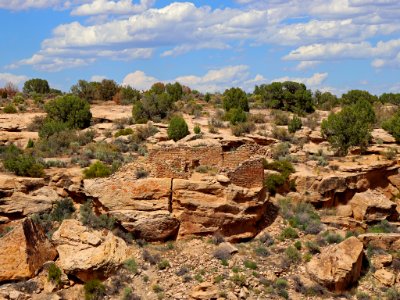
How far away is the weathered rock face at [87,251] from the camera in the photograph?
58.0 ft

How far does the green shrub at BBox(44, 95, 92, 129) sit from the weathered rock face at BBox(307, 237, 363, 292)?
19.5m

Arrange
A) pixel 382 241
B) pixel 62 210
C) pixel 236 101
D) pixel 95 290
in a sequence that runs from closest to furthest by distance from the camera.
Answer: pixel 95 290
pixel 62 210
pixel 382 241
pixel 236 101

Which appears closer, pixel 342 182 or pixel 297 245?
pixel 297 245

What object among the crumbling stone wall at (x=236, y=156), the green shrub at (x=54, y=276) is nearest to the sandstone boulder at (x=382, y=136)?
the crumbling stone wall at (x=236, y=156)

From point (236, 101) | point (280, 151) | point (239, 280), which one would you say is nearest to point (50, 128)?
point (280, 151)

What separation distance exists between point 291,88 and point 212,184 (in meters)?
26.7

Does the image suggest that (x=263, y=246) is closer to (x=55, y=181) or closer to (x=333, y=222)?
(x=333, y=222)

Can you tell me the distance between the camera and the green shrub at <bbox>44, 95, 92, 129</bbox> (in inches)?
1372

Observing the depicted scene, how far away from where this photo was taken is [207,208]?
19.8m

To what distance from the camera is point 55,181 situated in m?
22.1

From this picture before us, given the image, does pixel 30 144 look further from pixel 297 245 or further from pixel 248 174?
pixel 297 245

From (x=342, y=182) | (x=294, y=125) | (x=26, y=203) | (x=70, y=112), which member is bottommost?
(x=342, y=182)

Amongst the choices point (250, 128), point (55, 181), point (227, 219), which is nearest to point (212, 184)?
point (227, 219)

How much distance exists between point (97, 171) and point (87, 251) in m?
5.15
